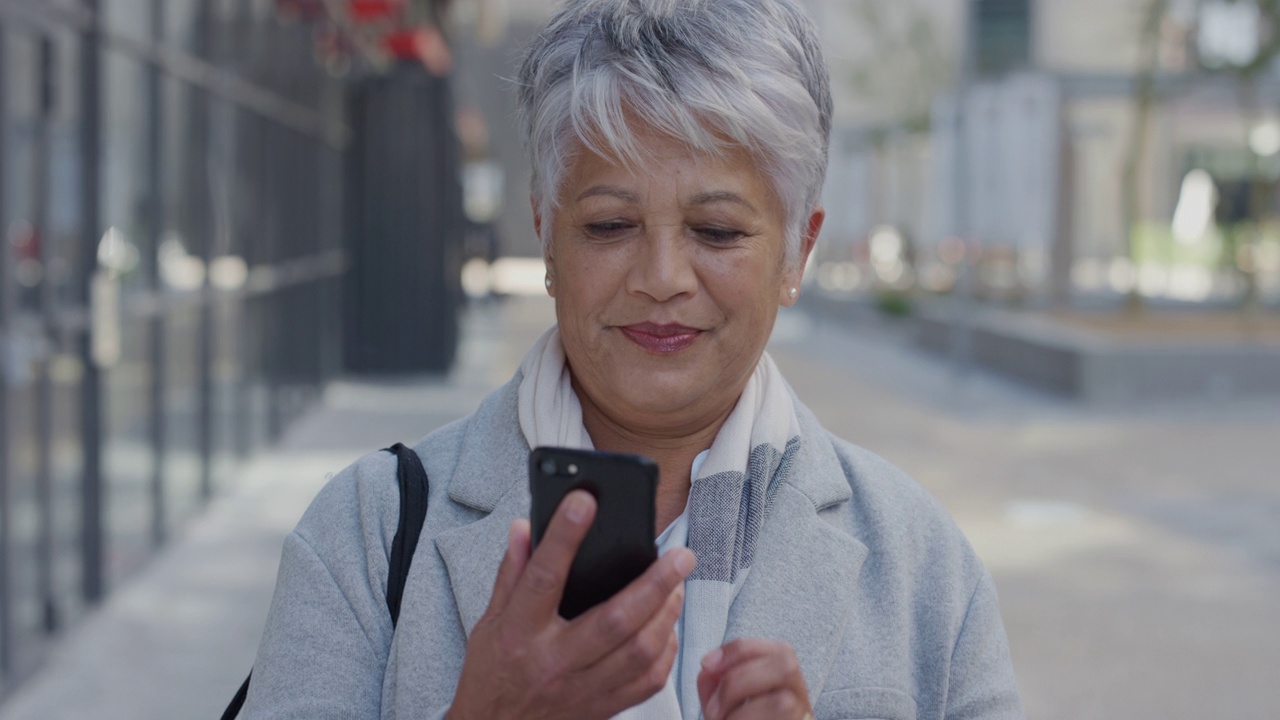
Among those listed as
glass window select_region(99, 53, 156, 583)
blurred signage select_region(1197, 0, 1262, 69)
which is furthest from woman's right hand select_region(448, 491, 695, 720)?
blurred signage select_region(1197, 0, 1262, 69)

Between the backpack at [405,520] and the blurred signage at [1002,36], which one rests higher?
the blurred signage at [1002,36]

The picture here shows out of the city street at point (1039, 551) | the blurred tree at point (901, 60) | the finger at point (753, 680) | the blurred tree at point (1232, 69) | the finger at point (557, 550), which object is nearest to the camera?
the finger at point (557, 550)

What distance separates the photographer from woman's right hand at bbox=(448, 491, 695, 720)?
1377 millimetres

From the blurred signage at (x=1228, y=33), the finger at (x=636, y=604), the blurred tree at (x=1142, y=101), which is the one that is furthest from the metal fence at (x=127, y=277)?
the blurred tree at (x=1142, y=101)

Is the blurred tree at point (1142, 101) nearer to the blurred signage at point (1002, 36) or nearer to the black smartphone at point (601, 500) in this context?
the blurred signage at point (1002, 36)

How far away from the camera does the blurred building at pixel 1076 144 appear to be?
17.7 meters

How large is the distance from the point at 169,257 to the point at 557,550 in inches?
275

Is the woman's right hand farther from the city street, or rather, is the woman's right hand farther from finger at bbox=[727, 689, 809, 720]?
the city street

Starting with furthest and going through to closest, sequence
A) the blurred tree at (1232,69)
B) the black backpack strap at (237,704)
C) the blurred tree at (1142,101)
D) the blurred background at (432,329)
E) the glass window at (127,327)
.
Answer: the blurred tree at (1142,101) < the blurred tree at (1232,69) < the glass window at (127,327) < the blurred background at (432,329) < the black backpack strap at (237,704)

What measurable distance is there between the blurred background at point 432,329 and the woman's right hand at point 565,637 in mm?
793

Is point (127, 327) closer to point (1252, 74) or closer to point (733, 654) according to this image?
point (733, 654)

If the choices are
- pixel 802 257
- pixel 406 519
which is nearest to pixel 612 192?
pixel 802 257

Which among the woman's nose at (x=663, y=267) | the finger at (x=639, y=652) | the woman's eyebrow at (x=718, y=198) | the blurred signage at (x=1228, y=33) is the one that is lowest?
the finger at (x=639, y=652)

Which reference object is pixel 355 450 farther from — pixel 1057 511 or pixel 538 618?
pixel 538 618
